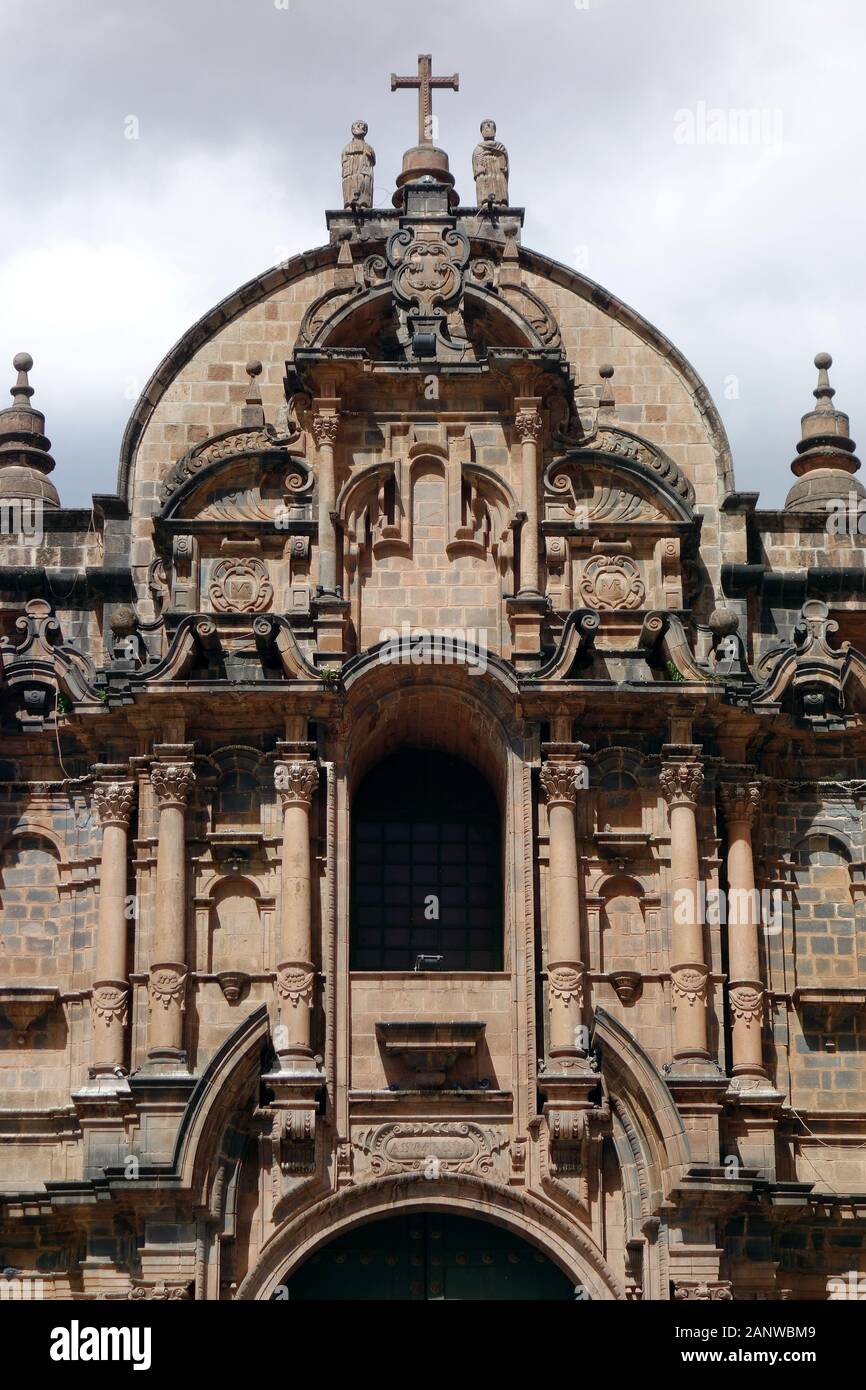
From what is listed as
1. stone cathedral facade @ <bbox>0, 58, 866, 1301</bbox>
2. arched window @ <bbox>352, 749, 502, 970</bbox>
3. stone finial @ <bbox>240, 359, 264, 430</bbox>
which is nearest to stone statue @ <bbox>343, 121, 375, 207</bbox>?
stone cathedral facade @ <bbox>0, 58, 866, 1301</bbox>

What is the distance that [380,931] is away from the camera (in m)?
32.0

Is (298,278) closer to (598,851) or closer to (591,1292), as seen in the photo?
(598,851)

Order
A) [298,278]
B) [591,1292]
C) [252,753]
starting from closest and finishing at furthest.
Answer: [591,1292]
[252,753]
[298,278]

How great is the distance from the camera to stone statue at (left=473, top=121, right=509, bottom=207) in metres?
34.3

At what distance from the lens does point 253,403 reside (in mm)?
33344

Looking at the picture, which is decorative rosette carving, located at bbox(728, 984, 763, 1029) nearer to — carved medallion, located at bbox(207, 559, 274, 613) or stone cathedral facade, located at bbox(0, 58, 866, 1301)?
stone cathedral facade, located at bbox(0, 58, 866, 1301)

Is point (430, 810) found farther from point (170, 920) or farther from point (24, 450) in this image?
point (24, 450)

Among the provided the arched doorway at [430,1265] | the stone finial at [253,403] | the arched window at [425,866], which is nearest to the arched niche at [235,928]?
the arched window at [425,866]

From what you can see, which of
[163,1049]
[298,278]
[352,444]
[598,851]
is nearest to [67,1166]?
[163,1049]

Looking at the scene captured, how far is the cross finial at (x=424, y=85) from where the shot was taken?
34500 mm

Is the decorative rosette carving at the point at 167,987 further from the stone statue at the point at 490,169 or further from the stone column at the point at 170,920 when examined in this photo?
the stone statue at the point at 490,169

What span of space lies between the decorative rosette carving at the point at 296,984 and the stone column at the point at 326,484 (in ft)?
15.0

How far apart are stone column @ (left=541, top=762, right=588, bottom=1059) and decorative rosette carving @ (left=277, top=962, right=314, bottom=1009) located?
265 cm

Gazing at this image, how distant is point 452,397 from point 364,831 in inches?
209
